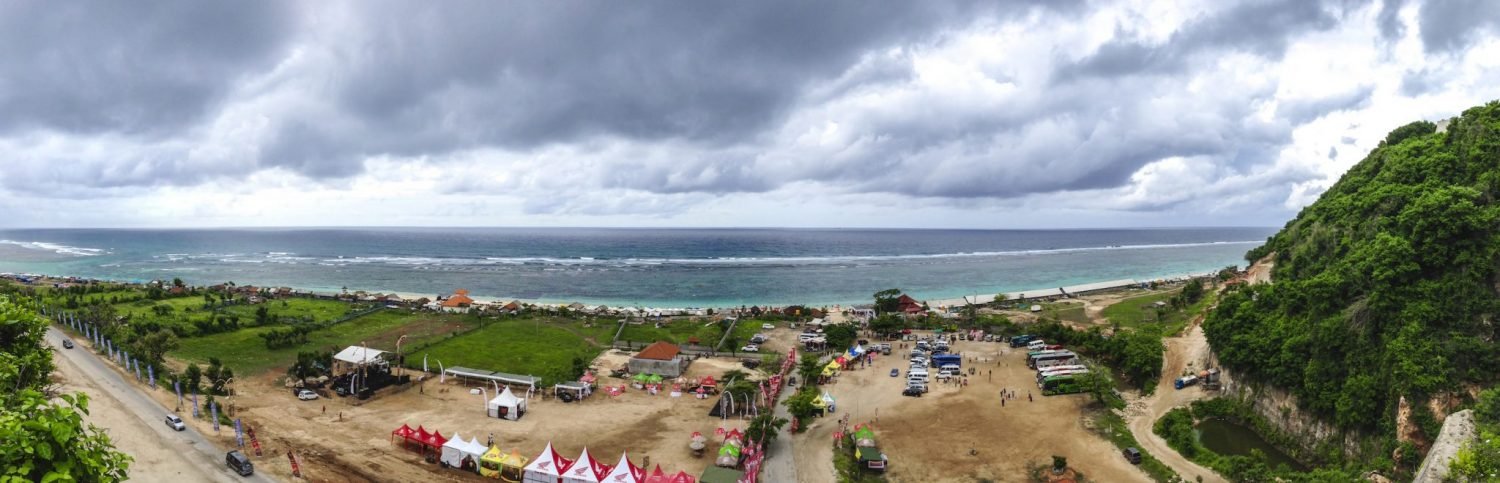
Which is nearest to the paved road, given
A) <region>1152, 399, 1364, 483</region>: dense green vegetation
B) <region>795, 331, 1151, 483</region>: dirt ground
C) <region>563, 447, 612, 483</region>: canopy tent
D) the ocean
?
<region>563, 447, 612, 483</region>: canopy tent

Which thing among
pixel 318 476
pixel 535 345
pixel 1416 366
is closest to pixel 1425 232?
pixel 1416 366

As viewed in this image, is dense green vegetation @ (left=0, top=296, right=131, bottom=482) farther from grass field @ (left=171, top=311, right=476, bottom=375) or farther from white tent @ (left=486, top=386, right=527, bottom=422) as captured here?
grass field @ (left=171, top=311, right=476, bottom=375)

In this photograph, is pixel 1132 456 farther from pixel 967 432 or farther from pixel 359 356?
pixel 359 356

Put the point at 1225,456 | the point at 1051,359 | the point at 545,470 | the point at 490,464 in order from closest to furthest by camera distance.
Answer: the point at 545,470 < the point at 490,464 < the point at 1225,456 < the point at 1051,359

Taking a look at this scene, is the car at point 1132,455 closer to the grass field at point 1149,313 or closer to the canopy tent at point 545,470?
the canopy tent at point 545,470

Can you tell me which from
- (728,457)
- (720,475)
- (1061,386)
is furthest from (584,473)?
(1061,386)

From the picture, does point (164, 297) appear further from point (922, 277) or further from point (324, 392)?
point (922, 277)

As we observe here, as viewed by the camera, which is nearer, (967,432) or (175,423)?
(175,423)
